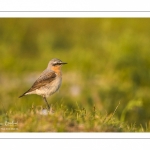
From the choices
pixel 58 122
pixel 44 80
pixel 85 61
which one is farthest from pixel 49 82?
pixel 85 61

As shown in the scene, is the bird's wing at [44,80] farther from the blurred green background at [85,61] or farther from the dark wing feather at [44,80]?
the blurred green background at [85,61]

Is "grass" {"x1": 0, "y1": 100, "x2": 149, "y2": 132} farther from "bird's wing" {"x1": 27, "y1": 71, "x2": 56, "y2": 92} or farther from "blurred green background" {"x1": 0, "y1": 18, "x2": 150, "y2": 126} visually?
"blurred green background" {"x1": 0, "y1": 18, "x2": 150, "y2": 126}

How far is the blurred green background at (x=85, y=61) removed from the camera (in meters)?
14.7

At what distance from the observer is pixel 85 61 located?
54.8 feet

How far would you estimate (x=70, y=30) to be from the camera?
2048 cm

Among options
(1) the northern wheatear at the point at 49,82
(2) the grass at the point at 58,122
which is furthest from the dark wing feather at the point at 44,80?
(2) the grass at the point at 58,122

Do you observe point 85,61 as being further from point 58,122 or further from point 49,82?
point 58,122

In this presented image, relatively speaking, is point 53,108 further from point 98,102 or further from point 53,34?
point 53,34

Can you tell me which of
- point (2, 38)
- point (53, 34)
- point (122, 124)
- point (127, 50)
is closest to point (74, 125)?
point (122, 124)

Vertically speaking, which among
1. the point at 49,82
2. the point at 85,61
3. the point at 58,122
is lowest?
the point at 58,122

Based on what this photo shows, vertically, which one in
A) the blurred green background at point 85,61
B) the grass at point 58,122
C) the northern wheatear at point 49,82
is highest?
the blurred green background at point 85,61

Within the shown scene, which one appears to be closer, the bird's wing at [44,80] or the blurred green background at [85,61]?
the bird's wing at [44,80]

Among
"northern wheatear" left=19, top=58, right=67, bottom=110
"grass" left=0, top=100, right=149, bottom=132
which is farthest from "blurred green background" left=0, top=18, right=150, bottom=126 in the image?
"grass" left=0, top=100, right=149, bottom=132
